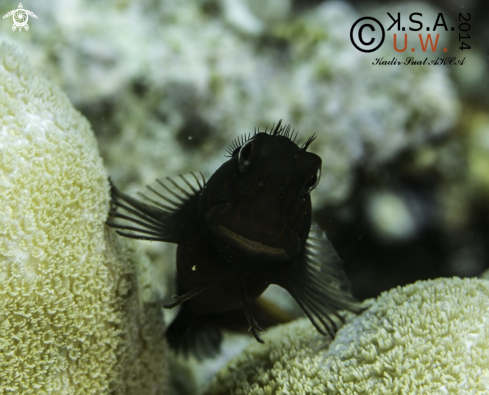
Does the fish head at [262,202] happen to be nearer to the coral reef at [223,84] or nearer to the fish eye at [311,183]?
the fish eye at [311,183]

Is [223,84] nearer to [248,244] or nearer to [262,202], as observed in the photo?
[262,202]

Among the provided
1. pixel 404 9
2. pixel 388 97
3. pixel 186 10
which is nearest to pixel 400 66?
pixel 388 97

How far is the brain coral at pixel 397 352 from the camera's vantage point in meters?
1.39

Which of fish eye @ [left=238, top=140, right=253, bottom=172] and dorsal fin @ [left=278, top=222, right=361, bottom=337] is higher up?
fish eye @ [left=238, top=140, right=253, bottom=172]

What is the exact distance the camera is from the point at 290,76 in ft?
10.7

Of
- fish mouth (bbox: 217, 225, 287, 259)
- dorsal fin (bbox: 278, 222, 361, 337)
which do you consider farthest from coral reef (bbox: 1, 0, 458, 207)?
fish mouth (bbox: 217, 225, 287, 259)

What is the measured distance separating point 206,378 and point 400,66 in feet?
10.4

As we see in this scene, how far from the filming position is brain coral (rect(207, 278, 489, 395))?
4.55 ft

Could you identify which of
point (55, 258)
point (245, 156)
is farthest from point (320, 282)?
point (55, 258)

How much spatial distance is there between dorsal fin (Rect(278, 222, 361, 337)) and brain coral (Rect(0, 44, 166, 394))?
0.90m

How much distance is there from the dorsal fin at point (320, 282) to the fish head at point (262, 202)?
14.9 inches

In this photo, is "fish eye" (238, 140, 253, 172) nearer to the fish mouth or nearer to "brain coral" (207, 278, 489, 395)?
the fish mouth

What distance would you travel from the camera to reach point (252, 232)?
149 cm

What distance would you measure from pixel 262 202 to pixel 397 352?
32.7 inches
